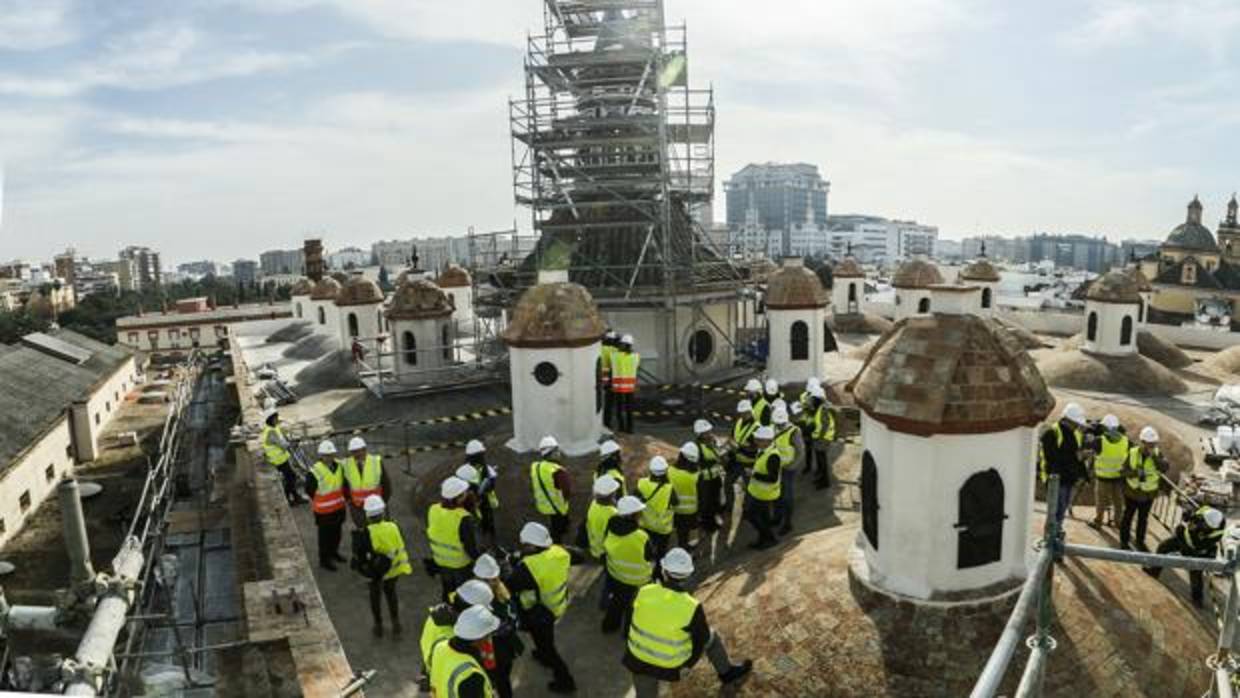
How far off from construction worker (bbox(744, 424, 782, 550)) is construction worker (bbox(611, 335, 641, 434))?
5.08m

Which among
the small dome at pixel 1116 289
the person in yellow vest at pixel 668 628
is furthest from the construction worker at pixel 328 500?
the small dome at pixel 1116 289

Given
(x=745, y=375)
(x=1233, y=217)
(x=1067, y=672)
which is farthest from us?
(x=1233, y=217)

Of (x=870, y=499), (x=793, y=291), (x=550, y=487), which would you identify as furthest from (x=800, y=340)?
(x=870, y=499)

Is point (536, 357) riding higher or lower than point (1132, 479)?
higher

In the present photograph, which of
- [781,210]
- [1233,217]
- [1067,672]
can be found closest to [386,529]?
[1067,672]

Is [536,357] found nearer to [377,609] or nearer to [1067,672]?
[377,609]

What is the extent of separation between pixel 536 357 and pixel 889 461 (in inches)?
315

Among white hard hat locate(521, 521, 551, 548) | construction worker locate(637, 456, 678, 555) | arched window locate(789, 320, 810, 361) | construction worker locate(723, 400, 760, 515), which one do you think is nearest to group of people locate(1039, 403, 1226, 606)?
construction worker locate(723, 400, 760, 515)

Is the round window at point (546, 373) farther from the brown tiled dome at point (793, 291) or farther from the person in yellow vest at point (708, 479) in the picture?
the brown tiled dome at point (793, 291)

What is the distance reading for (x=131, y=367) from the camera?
2074 inches

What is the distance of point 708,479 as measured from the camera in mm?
12758

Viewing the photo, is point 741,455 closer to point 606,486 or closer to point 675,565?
point 606,486

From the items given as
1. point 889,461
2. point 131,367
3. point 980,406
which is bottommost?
point 131,367

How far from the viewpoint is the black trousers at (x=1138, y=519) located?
41.0 feet
